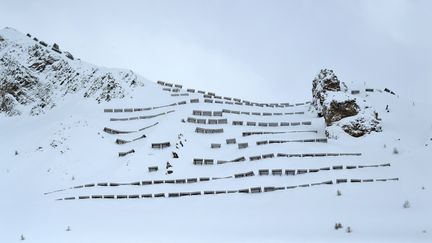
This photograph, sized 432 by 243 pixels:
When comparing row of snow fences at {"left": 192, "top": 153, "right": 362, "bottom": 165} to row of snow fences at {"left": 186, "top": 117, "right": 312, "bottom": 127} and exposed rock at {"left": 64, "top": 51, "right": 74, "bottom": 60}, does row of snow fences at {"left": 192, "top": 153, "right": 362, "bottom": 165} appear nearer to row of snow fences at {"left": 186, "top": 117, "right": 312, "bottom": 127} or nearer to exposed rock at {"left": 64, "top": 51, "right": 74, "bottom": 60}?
row of snow fences at {"left": 186, "top": 117, "right": 312, "bottom": 127}

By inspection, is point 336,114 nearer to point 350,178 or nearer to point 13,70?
point 350,178

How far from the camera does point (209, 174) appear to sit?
4425cm

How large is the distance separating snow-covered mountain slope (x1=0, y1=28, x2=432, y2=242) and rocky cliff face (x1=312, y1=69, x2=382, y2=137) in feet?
2.98

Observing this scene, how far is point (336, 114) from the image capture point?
52906 mm

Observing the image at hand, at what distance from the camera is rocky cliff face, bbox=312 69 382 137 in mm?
50938

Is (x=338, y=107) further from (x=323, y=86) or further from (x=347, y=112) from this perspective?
(x=323, y=86)

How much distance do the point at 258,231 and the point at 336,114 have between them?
24.7 m

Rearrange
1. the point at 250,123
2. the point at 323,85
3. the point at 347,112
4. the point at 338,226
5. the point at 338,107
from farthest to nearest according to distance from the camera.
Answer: the point at 323,85, the point at 250,123, the point at 338,107, the point at 347,112, the point at 338,226

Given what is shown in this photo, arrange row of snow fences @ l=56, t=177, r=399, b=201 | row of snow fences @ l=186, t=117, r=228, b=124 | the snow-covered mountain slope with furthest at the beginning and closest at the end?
row of snow fences @ l=186, t=117, r=228, b=124
row of snow fences @ l=56, t=177, r=399, b=201
the snow-covered mountain slope

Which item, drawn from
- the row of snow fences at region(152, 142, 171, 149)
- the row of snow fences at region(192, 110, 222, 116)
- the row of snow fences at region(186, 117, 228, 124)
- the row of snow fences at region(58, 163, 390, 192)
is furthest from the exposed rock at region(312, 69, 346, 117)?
the row of snow fences at region(152, 142, 171, 149)

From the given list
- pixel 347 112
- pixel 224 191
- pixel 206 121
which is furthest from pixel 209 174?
pixel 347 112

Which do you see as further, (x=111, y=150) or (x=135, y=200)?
(x=111, y=150)

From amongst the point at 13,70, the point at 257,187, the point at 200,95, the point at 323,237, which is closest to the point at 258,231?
the point at 323,237

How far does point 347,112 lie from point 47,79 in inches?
1728
